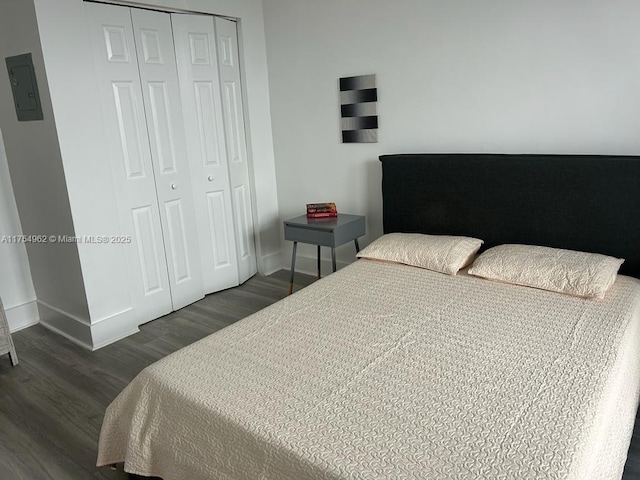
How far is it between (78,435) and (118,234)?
1252mm

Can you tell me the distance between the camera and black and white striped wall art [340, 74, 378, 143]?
331 centimetres

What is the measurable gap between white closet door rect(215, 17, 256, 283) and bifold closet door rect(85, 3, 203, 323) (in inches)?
16.3

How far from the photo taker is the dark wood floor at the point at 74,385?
6.72 feet

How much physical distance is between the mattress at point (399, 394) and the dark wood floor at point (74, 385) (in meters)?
0.41

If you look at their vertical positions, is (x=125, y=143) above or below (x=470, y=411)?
above

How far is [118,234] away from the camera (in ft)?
10.0

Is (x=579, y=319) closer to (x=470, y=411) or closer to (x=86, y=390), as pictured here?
(x=470, y=411)

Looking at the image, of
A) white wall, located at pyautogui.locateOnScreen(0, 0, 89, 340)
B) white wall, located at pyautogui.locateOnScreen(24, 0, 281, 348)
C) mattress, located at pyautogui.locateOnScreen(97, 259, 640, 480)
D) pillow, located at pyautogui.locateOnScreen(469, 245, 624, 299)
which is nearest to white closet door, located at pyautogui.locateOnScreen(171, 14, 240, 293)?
white wall, located at pyautogui.locateOnScreen(24, 0, 281, 348)

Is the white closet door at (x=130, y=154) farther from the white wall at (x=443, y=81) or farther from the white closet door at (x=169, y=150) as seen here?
the white wall at (x=443, y=81)

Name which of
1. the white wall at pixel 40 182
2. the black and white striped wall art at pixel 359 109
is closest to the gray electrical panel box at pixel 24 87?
the white wall at pixel 40 182

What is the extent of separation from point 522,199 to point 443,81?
0.87 m

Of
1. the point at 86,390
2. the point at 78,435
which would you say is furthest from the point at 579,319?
the point at 86,390

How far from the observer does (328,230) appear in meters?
3.18

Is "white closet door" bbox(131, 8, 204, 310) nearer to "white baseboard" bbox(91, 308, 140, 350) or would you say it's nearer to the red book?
"white baseboard" bbox(91, 308, 140, 350)
